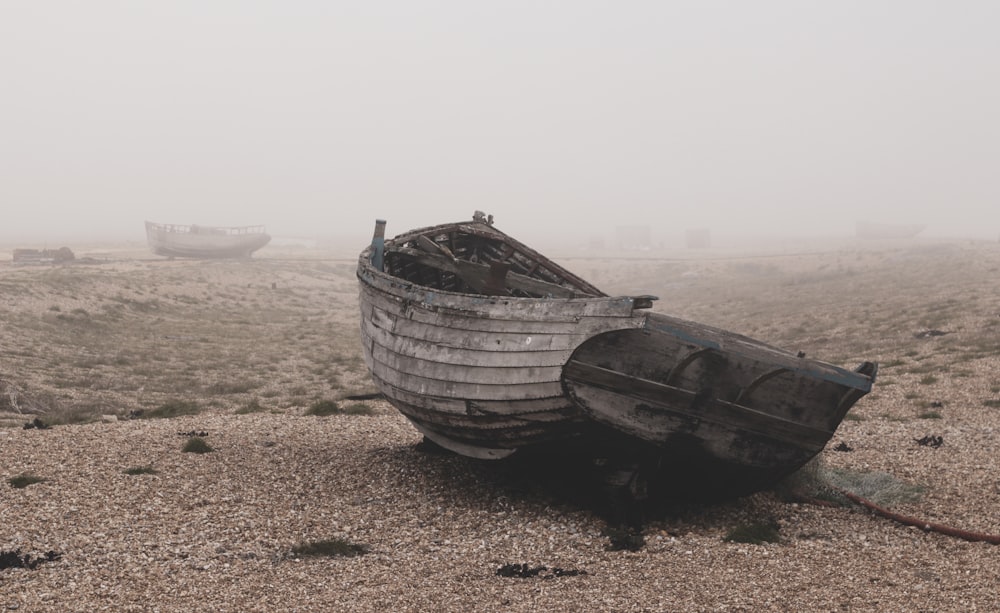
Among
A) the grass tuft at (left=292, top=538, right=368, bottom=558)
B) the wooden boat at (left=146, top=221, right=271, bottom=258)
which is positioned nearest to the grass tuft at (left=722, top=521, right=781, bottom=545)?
the grass tuft at (left=292, top=538, right=368, bottom=558)

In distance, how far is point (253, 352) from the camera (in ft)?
91.3

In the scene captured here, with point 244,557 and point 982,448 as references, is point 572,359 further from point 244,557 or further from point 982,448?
point 982,448

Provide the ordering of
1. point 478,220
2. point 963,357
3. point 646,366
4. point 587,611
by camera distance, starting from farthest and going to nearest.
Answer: point 963,357, point 478,220, point 646,366, point 587,611

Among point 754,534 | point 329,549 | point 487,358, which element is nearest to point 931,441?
point 754,534

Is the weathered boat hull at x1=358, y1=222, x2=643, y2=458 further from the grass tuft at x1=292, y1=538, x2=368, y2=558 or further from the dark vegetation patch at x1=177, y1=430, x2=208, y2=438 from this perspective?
the dark vegetation patch at x1=177, y1=430, x2=208, y2=438

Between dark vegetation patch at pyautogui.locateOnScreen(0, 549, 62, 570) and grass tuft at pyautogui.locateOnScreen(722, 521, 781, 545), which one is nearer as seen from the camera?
dark vegetation patch at pyautogui.locateOnScreen(0, 549, 62, 570)

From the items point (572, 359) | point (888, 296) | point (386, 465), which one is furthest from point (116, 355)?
point (888, 296)

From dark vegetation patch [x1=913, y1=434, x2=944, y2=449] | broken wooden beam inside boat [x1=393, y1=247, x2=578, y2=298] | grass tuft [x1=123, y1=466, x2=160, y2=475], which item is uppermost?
broken wooden beam inside boat [x1=393, y1=247, x2=578, y2=298]

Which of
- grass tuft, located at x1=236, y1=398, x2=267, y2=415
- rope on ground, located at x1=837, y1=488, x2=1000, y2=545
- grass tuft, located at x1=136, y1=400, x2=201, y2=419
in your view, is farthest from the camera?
grass tuft, located at x1=236, y1=398, x2=267, y2=415

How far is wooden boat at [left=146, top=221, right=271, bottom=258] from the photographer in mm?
64750

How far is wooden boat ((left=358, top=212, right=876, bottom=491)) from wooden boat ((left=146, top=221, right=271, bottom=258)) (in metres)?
58.5

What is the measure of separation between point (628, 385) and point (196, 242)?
207 ft

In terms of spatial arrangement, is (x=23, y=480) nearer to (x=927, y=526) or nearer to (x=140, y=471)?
(x=140, y=471)

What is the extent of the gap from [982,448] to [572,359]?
7769 millimetres
